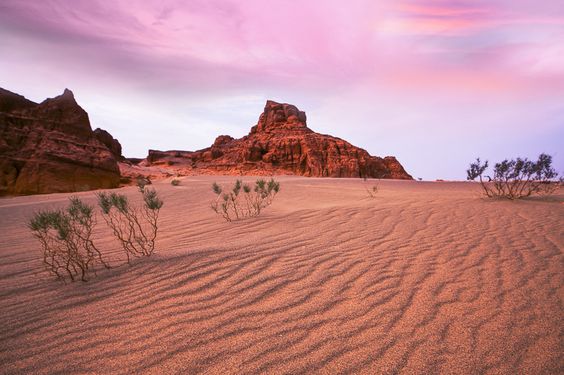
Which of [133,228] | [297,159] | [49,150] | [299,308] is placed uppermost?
[297,159]

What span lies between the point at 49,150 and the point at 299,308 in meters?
17.0

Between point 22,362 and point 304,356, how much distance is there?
1831 millimetres

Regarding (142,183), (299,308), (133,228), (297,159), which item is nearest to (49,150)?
(142,183)

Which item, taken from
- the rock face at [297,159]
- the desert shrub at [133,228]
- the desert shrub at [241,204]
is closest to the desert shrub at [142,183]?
the desert shrub at [133,228]

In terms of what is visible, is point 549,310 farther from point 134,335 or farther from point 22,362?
point 22,362

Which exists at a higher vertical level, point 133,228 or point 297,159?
point 297,159

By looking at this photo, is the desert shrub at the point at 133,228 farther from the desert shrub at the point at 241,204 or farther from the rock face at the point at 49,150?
the rock face at the point at 49,150

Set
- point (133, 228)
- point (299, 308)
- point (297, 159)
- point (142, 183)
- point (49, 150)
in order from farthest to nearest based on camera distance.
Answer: point (297, 159), point (49, 150), point (142, 183), point (133, 228), point (299, 308)

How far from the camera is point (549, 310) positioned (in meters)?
2.46

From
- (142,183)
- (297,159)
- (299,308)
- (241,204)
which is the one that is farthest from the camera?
(297,159)

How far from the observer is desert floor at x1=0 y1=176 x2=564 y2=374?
1.86 metres

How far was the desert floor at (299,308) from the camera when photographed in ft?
6.10

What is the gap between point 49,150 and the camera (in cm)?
1427

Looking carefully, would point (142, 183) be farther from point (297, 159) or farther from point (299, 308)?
point (297, 159)
